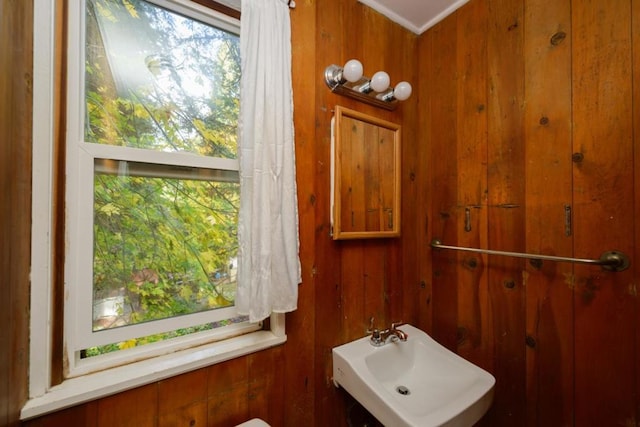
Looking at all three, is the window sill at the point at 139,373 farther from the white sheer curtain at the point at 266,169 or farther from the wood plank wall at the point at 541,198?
the wood plank wall at the point at 541,198

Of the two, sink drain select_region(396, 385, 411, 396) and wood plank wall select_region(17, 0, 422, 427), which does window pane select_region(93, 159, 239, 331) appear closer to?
wood plank wall select_region(17, 0, 422, 427)

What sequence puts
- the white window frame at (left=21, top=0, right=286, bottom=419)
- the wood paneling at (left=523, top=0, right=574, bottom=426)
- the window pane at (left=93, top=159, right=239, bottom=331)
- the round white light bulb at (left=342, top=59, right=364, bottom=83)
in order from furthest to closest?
the round white light bulb at (left=342, top=59, right=364, bottom=83), the wood paneling at (left=523, top=0, right=574, bottom=426), the window pane at (left=93, top=159, right=239, bottom=331), the white window frame at (left=21, top=0, right=286, bottom=419)

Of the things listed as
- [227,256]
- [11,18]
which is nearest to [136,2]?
[11,18]

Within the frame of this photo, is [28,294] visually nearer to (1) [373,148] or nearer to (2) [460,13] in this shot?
(1) [373,148]

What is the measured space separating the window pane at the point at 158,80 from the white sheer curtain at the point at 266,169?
0.14 meters

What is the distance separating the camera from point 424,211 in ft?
4.45

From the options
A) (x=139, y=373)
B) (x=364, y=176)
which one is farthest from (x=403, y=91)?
(x=139, y=373)

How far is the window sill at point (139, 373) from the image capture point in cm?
61

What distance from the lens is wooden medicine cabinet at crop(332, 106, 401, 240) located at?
42.1 inches

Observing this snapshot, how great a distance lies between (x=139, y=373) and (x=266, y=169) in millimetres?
716

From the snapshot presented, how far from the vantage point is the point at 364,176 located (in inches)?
45.6

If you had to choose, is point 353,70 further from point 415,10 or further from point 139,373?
point 139,373

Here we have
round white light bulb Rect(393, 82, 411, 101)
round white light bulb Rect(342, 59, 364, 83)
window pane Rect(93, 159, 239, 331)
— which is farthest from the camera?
round white light bulb Rect(393, 82, 411, 101)

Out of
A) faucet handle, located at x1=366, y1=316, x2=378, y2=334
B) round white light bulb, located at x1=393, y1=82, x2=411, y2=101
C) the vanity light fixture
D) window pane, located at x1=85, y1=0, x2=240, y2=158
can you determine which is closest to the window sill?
faucet handle, located at x1=366, y1=316, x2=378, y2=334
